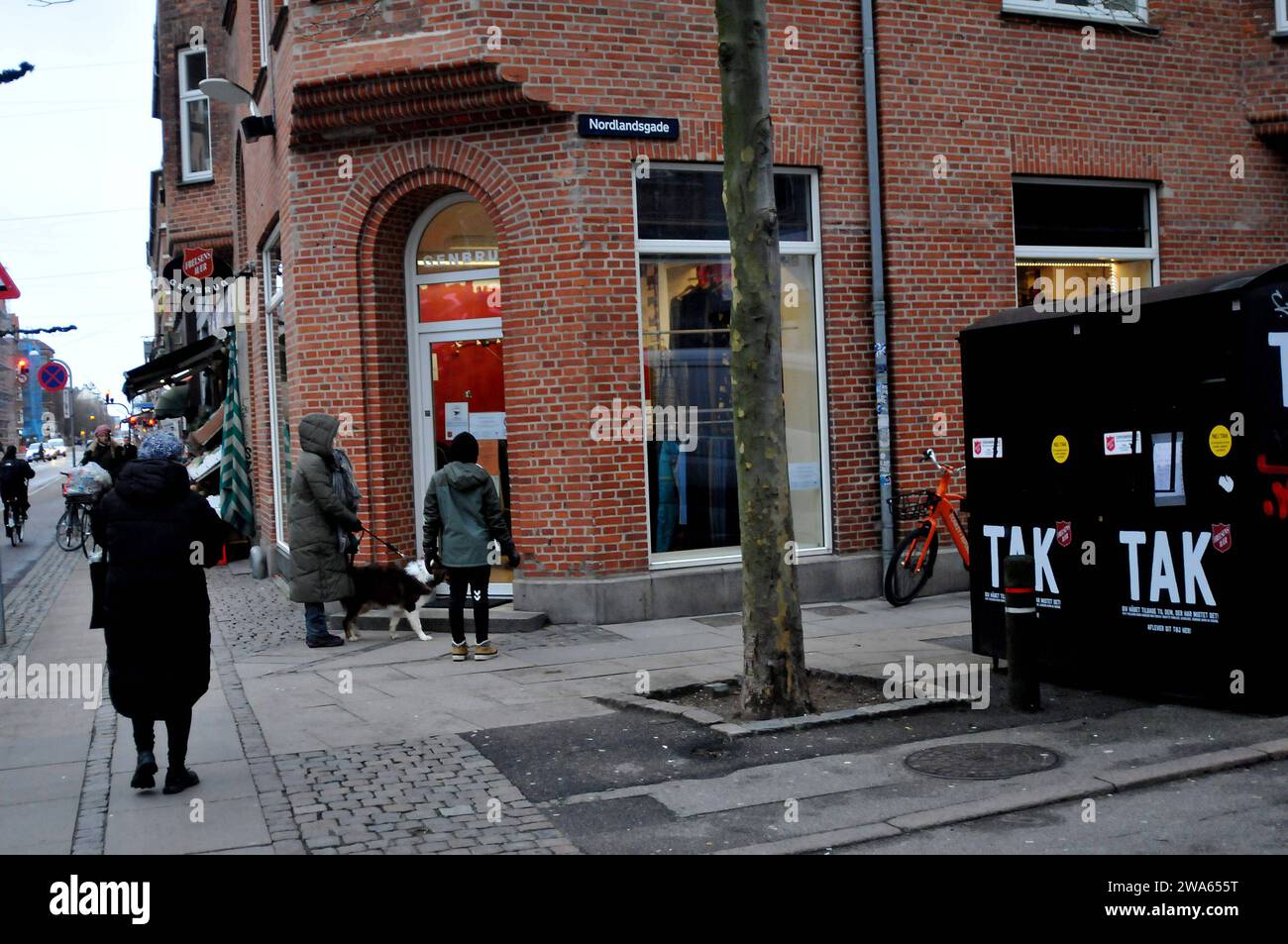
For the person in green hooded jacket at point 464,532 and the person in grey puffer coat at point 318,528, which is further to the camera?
the person in grey puffer coat at point 318,528

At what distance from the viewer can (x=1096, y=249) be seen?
14.0 m

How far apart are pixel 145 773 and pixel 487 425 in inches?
253

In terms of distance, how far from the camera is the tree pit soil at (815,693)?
318 inches

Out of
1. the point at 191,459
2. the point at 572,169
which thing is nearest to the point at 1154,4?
the point at 572,169

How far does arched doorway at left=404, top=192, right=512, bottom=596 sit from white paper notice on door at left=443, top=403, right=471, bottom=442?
10 mm

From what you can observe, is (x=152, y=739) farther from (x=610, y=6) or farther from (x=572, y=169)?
(x=610, y=6)

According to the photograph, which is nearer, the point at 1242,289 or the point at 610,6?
the point at 1242,289

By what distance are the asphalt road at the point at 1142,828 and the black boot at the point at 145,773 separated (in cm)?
363

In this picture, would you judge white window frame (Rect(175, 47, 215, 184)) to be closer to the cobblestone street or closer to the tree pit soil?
the tree pit soil

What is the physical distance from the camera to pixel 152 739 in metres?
6.73

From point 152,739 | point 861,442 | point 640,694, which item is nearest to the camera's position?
point 152,739

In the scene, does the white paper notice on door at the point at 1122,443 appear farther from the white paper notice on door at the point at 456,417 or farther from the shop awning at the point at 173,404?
the shop awning at the point at 173,404

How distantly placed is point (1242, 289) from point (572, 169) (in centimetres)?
627

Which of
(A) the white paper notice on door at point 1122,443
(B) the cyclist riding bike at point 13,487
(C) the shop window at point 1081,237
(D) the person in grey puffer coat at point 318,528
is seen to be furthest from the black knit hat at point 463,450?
(B) the cyclist riding bike at point 13,487
